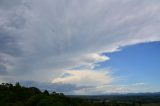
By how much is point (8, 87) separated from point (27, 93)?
8969mm

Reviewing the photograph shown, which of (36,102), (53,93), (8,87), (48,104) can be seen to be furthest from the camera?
(8,87)

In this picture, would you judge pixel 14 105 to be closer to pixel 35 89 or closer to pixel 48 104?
pixel 48 104

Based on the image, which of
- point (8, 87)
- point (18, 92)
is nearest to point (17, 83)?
point (8, 87)

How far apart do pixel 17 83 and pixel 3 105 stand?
24.3m

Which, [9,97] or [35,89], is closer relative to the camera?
[9,97]

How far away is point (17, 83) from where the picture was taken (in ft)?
267

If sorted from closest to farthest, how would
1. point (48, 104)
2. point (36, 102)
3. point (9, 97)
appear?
point (48, 104) < point (36, 102) < point (9, 97)

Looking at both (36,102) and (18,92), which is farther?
(18,92)

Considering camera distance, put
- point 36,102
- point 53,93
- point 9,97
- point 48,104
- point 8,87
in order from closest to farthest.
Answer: point 48,104
point 36,102
point 9,97
point 53,93
point 8,87

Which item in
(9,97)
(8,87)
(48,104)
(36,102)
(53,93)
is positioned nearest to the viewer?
(48,104)

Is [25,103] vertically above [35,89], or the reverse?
[35,89]

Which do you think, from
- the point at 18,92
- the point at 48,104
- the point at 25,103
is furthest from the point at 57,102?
the point at 18,92

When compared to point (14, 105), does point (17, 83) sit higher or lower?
higher

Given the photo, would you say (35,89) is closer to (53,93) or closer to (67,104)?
(53,93)
